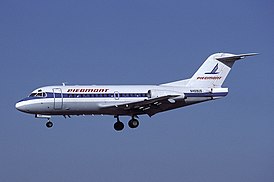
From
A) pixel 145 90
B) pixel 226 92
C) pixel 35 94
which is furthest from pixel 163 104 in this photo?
pixel 35 94

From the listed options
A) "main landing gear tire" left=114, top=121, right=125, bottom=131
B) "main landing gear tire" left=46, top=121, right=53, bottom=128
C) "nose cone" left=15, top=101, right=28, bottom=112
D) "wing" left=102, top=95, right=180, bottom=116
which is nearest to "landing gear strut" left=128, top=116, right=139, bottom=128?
"wing" left=102, top=95, right=180, bottom=116

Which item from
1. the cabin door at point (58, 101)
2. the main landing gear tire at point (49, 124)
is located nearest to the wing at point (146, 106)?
the cabin door at point (58, 101)

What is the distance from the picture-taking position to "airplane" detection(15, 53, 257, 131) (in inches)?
2579

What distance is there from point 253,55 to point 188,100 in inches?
326

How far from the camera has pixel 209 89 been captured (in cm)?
7181

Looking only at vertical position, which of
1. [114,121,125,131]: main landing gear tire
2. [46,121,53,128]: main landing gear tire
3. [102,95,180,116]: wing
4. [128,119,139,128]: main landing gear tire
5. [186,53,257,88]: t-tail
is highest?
[186,53,257,88]: t-tail

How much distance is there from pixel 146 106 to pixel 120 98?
279 centimetres

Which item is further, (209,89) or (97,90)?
(209,89)

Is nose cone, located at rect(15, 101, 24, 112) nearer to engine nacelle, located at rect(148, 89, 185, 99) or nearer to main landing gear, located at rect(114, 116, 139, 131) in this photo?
main landing gear, located at rect(114, 116, 139, 131)

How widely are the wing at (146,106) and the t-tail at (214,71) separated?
5710mm

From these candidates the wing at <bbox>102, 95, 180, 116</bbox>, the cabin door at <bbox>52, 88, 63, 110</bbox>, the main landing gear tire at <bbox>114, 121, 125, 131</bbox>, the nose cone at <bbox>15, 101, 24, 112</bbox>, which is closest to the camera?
the nose cone at <bbox>15, 101, 24, 112</bbox>

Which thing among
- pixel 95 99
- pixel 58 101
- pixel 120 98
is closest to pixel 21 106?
pixel 58 101

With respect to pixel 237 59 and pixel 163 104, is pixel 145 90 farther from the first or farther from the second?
Result: pixel 237 59

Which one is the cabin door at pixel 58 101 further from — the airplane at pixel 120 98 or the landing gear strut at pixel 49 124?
the landing gear strut at pixel 49 124
